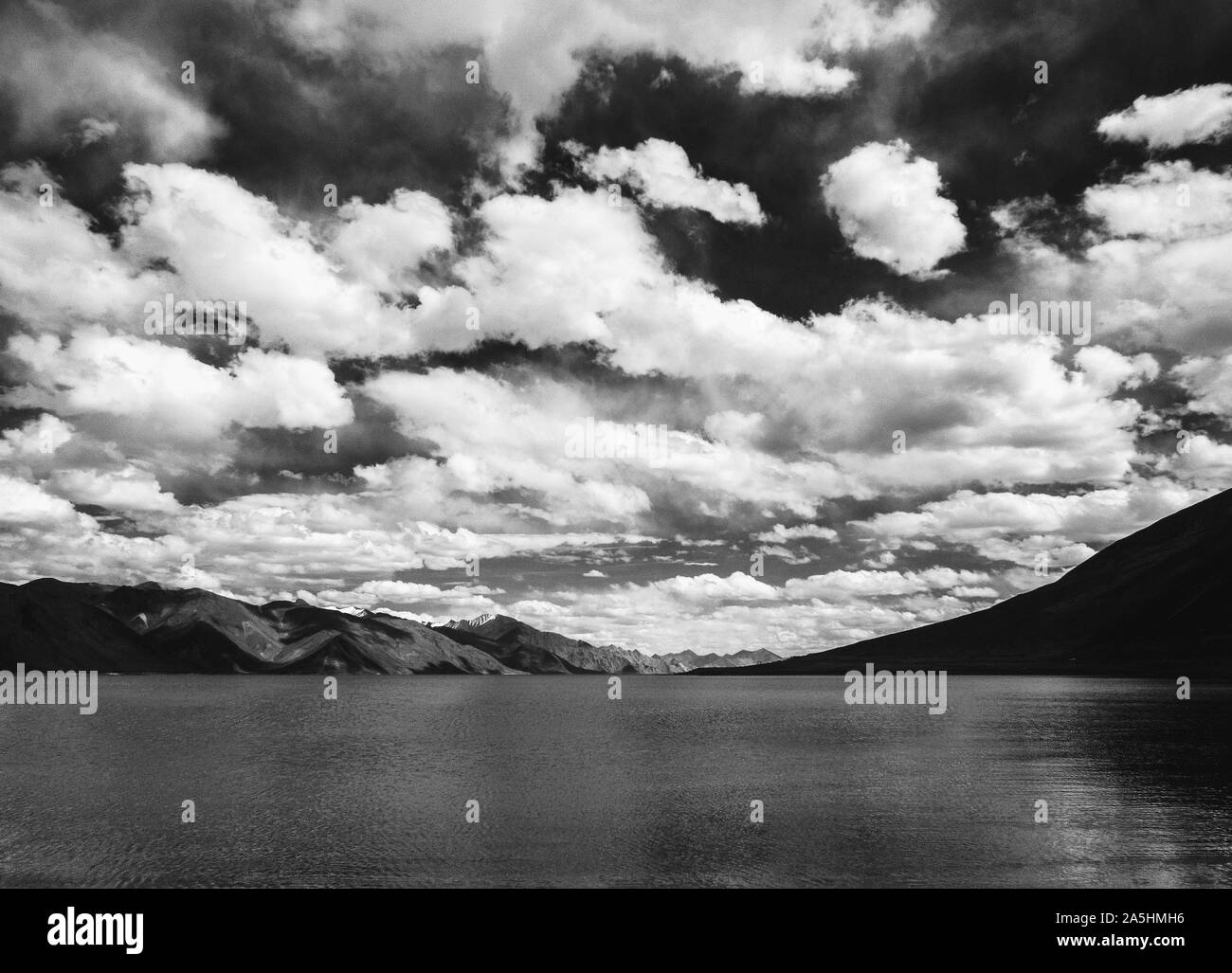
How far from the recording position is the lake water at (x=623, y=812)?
159ft

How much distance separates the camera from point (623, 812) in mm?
66000

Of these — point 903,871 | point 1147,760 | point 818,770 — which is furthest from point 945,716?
point 903,871

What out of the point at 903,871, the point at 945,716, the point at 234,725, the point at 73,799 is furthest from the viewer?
the point at 945,716

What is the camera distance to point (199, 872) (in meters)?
48.8

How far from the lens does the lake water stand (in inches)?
1911

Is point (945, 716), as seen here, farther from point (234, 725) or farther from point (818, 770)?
point (234, 725)
